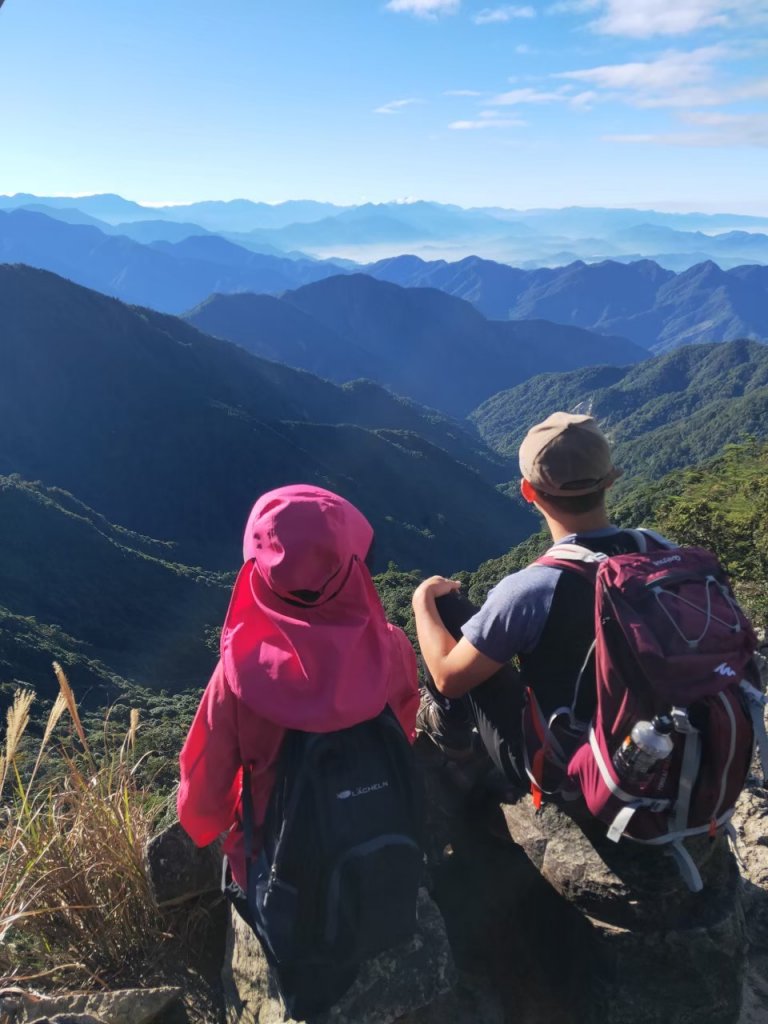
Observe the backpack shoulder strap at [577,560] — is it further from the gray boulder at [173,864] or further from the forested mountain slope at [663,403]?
the forested mountain slope at [663,403]

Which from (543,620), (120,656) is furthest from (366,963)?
(120,656)

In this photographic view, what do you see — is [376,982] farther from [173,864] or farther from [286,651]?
[286,651]

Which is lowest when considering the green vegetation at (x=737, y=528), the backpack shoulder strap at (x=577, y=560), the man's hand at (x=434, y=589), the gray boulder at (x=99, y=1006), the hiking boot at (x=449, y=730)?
the green vegetation at (x=737, y=528)

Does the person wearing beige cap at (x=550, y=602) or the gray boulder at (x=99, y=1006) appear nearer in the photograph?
the gray boulder at (x=99, y=1006)

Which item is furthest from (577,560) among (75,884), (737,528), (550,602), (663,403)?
(663,403)

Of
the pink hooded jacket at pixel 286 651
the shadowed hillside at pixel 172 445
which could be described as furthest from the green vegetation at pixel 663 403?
the pink hooded jacket at pixel 286 651

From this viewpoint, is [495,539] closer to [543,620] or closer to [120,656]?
[120,656]

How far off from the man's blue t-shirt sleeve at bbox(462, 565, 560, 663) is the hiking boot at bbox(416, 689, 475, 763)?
23.6 inches

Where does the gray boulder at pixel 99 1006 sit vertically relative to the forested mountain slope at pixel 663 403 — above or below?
above

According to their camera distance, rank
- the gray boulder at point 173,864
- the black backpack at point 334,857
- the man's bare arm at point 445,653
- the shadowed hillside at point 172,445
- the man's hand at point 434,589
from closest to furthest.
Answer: the black backpack at point 334,857
the man's bare arm at point 445,653
the gray boulder at point 173,864
the man's hand at point 434,589
the shadowed hillside at point 172,445

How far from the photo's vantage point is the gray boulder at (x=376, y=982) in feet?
6.13

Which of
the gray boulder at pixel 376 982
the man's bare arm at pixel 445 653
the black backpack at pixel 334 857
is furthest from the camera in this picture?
the man's bare arm at pixel 445 653

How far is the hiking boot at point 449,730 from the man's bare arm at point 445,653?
0.30 m

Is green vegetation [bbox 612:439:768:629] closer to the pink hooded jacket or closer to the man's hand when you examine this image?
the man's hand
